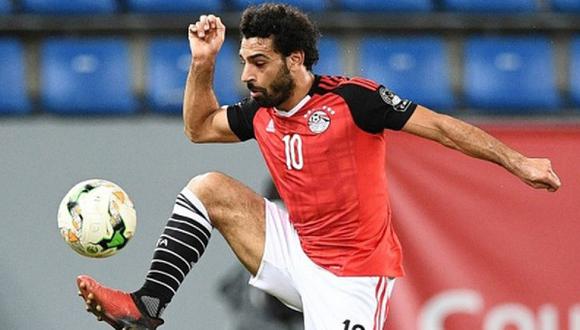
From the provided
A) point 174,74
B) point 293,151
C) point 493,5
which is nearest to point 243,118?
point 293,151

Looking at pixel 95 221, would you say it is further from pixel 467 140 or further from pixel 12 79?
pixel 12 79

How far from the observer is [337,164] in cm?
506

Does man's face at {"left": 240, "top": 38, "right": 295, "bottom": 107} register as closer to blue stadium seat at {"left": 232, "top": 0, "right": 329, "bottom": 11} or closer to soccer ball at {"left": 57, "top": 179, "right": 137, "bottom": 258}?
soccer ball at {"left": 57, "top": 179, "right": 137, "bottom": 258}

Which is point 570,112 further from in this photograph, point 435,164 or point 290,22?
point 290,22

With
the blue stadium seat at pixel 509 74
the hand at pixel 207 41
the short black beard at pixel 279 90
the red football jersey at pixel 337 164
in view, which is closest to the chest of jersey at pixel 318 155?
the red football jersey at pixel 337 164

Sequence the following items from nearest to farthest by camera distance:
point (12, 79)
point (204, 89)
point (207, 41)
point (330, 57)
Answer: point (207, 41), point (204, 89), point (12, 79), point (330, 57)

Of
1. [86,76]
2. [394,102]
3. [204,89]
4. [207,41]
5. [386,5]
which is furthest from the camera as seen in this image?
[386,5]

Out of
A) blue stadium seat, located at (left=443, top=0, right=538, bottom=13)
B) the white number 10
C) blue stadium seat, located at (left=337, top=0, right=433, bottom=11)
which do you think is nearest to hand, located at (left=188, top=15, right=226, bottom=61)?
the white number 10

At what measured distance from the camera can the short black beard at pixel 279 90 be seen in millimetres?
4961

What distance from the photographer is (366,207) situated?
516 centimetres

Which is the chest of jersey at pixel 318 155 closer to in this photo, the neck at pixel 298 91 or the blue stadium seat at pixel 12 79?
the neck at pixel 298 91

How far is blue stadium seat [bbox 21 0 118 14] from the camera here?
7859 mm

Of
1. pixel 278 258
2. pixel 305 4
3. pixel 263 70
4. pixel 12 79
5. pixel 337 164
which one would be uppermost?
pixel 305 4

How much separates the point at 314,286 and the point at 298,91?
28.8 inches
